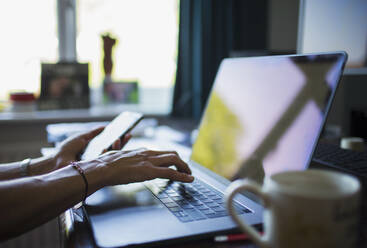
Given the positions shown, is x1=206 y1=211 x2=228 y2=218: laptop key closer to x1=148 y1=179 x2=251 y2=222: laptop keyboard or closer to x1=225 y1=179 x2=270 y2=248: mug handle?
x1=148 y1=179 x2=251 y2=222: laptop keyboard

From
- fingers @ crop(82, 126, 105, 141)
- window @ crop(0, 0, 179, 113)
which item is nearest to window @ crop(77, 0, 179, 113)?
window @ crop(0, 0, 179, 113)

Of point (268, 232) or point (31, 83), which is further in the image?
point (31, 83)

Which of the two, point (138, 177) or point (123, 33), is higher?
point (123, 33)

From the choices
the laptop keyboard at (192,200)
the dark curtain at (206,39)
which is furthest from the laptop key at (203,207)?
the dark curtain at (206,39)

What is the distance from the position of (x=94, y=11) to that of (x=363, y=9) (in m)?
1.54

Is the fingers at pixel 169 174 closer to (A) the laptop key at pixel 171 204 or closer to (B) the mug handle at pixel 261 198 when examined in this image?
(A) the laptop key at pixel 171 204

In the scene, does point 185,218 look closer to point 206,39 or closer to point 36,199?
point 36,199

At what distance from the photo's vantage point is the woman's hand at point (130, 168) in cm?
65

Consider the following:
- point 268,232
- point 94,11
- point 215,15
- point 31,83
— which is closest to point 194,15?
point 215,15

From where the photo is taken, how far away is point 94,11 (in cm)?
205

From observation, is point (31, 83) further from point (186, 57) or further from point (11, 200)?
point (11, 200)

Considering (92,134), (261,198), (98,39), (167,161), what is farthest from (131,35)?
(261,198)

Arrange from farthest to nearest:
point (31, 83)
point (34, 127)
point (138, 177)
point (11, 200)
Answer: point (31, 83)
point (34, 127)
point (138, 177)
point (11, 200)

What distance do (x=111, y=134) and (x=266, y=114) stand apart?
46 centimetres
